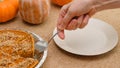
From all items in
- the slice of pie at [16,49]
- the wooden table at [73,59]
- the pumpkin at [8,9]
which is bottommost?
the wooden table at [73,59]

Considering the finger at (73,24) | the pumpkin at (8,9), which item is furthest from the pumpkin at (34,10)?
Answer: the finger at (73,24)

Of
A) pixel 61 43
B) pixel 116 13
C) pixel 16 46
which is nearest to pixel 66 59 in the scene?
pixel 61 43

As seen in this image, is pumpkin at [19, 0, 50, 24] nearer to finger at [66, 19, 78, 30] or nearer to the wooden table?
the wooden table

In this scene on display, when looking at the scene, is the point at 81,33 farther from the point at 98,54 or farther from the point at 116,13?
the point at 116,13

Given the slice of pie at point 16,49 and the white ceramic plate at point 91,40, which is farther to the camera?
the white ceramic plate at point 91,40

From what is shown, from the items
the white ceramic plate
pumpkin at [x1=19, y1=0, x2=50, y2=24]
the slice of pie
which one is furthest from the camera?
pumpkin at [x1=19, y1=0, x2=50, y2=24]

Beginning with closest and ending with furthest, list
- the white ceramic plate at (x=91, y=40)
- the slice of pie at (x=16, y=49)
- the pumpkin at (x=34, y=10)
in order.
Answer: the slice of pie at (x=16, y=49)
the white ceramic plate at (x=91, y=40)
the pumpkin at (x=34, y=10)

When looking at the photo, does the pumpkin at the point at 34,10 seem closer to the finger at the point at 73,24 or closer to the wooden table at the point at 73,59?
the wooden table at the point at 73,59

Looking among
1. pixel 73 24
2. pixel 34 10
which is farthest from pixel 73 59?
pixel 34 10

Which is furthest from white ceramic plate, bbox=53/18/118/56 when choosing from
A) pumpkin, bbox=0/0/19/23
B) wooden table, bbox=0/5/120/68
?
pumpkin, bbox=0/0/19/23
